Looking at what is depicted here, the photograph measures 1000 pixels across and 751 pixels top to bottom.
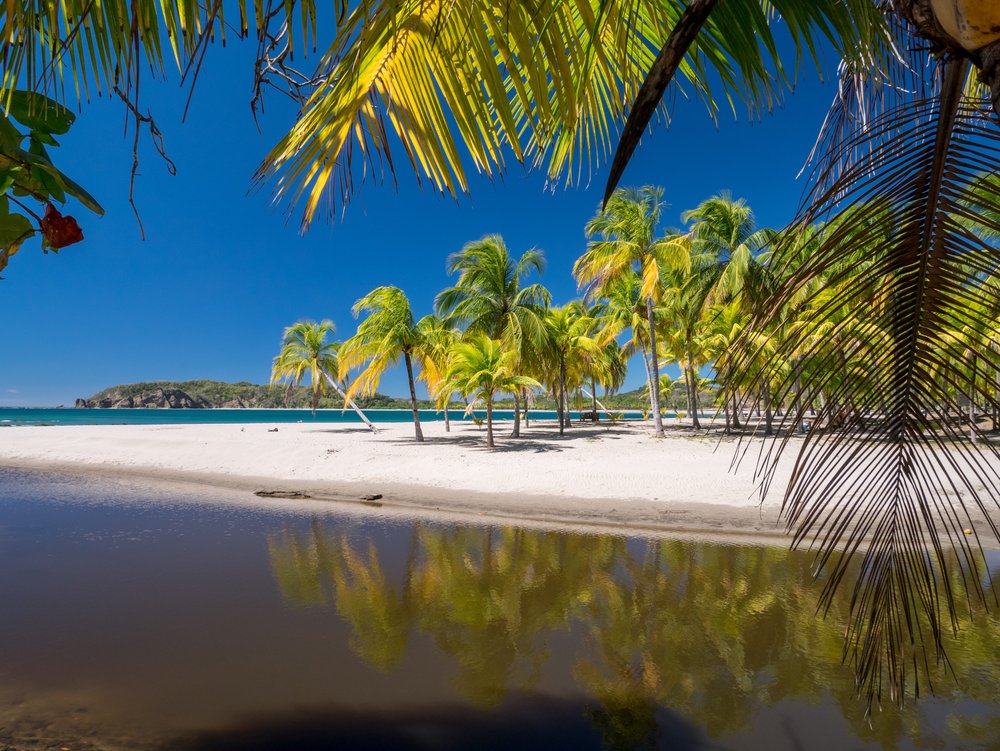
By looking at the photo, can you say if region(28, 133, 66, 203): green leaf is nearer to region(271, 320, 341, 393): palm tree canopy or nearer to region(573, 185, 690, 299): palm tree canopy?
region(573, 185, 690, 299): palm tree canopy

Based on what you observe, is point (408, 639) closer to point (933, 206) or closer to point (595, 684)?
point (595, 684)

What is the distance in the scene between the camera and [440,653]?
3928 millimetres

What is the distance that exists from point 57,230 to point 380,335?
727 inches

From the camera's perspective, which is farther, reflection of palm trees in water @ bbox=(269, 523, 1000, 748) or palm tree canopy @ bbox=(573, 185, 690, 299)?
palm tree canopy @ bbox=(573, 185, 690, 299)

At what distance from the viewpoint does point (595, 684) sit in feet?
11.6

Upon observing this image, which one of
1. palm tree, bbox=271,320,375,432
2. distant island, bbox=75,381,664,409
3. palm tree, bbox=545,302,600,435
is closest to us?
palm tree, bbox=545,302,600,435

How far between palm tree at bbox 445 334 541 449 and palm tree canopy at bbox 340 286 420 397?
3.53 meters

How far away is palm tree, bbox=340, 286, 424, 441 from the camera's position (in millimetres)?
18406

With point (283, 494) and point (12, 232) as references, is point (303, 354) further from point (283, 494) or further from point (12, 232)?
point (12, 232)

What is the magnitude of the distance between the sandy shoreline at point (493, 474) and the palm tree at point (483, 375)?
6.16 ft

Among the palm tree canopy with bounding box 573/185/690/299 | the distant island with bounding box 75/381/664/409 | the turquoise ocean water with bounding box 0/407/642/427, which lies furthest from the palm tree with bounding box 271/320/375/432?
the distant island with bounding box 75/381/664/409

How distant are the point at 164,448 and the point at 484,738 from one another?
17879mm

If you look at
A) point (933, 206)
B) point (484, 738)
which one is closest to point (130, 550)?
point (484, 738)

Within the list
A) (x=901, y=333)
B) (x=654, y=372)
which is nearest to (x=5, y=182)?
(x=901, y=333)
